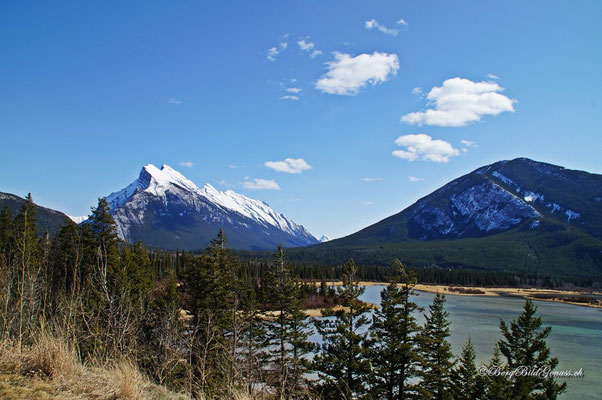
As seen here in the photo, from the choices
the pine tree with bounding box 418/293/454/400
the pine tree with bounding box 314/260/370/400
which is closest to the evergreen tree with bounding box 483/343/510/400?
the pine tree with bounding box 418/293/454/400

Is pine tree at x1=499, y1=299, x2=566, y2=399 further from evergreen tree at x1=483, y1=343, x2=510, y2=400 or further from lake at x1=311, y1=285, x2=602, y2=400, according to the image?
lake at x1=311, y1=285, x2=602, y2=400

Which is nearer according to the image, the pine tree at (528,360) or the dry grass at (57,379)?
the dry grass at (57,379)

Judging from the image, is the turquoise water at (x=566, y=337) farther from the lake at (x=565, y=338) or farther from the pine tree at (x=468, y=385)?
the pine tree at (x=468, y=385)

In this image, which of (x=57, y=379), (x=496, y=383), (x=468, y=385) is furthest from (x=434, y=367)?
(x=57, y=379)

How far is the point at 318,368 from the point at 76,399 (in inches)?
773

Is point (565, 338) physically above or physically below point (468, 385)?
below

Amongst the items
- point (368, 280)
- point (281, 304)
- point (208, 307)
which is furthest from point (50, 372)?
point (368, 280)

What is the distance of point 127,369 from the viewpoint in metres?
5.73

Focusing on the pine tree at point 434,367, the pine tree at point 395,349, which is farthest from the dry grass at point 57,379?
the pine tree at point 434,367

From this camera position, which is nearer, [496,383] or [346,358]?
[496,383]

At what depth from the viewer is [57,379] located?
5.52 meters

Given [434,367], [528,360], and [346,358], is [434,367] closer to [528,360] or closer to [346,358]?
[528,360]

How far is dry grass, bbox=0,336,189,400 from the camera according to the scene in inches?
204

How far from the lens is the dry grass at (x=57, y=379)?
17.0 feet
